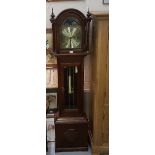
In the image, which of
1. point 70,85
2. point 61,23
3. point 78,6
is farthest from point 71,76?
point 78,6

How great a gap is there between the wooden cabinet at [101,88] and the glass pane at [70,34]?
0.22 metres

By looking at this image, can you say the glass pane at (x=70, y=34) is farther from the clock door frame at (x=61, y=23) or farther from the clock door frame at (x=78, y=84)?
the clock door frame at (x=78, y=84)

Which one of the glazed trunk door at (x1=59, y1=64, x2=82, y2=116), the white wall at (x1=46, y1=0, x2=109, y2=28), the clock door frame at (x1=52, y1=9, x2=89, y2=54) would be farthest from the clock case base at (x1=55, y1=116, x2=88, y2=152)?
the white wall at (x1=46, y1=0, x2=109, y2=28)

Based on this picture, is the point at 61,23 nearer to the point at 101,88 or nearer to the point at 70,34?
the point at 70,34

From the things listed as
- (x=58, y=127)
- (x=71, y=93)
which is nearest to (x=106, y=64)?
(x=71, y=93)

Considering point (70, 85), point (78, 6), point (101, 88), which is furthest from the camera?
point (78, 6)

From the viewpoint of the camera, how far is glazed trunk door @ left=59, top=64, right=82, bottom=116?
2586 millimetres

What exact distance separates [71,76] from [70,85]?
107mm

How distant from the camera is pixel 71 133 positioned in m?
2.59

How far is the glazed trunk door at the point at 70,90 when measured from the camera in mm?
2586

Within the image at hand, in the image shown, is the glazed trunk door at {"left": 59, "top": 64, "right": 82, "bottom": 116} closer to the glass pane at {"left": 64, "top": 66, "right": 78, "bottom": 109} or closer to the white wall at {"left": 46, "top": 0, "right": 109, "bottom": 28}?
the glass pane at {"left": 64, "top": 66, "right": 78, "bottom": 109}

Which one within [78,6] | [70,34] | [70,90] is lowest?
[70,90]
